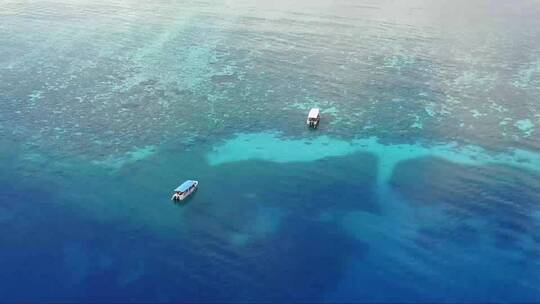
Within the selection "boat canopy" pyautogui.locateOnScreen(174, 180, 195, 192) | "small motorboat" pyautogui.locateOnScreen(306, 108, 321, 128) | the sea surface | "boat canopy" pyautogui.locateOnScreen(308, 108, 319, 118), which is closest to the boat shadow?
the sea surface

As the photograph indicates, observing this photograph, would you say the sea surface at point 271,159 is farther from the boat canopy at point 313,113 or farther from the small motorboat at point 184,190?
the boat canopy at point 313,113

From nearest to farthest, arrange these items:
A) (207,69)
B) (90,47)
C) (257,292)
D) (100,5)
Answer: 1. (257,292)
2. (207,69)
3. (90,47)
4. (100,5)

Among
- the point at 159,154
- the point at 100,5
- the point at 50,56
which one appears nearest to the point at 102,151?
the point at 159,154

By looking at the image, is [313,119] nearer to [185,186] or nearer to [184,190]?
[185,186]

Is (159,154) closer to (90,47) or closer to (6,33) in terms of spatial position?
(90,47)

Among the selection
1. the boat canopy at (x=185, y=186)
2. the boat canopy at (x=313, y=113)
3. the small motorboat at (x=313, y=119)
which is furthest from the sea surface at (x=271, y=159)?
the boat canopy at (x=313, y=113)
